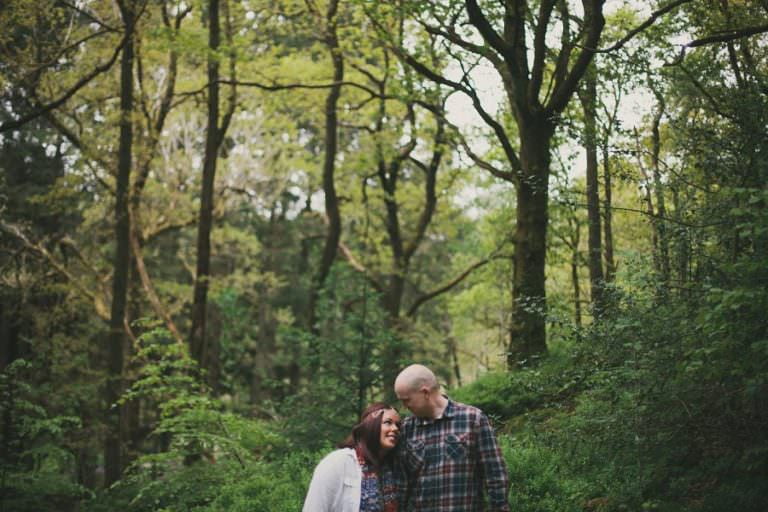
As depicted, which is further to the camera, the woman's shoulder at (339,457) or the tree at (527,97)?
the tree at (527,97)

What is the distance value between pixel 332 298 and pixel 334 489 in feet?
29.1

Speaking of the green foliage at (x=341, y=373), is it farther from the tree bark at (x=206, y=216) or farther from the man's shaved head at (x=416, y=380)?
the man's shaved head at (x=416, y=380)

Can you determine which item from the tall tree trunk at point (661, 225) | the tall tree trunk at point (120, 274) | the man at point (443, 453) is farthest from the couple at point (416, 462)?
the tall tree trunk at point (120, 274)

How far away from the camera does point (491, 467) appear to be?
4.75 metres

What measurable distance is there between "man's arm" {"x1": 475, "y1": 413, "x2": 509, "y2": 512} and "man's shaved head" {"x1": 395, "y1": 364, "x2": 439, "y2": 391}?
38 centimetres

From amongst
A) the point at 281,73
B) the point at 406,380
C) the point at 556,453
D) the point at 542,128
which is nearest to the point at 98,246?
the point at 281,73

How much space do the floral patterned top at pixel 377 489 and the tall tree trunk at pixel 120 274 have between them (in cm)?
1138

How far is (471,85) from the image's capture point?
13734 mm

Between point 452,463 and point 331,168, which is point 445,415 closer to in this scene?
point 452,463

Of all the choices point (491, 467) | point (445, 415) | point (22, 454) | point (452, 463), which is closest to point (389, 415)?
point (445, 415)

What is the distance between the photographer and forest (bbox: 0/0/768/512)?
6.45m

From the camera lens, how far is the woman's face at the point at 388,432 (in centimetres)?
465

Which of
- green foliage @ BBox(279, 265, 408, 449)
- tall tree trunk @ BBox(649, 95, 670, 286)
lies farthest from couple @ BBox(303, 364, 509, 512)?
green foliage @ BBox(279, 265, 408, 449)

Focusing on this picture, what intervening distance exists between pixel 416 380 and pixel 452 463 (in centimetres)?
57
